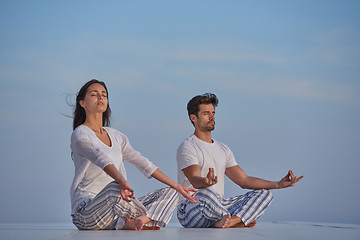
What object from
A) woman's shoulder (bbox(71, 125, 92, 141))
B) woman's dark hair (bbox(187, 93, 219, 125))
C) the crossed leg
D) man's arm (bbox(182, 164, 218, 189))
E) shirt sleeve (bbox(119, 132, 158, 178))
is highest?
woman's dark hair (bbox(187, 93, 219, 125))

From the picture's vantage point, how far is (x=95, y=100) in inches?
138

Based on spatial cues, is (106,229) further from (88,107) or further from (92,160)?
(88,107)

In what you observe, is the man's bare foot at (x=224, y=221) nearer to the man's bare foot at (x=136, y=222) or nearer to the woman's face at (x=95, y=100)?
the man's bare foot at (x=136, y=222)

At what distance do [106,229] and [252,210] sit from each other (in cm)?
102

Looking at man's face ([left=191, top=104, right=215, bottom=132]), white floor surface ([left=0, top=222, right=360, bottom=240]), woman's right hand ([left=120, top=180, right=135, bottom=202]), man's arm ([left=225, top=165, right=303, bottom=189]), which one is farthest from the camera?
man's face ([left=191, top=104, right=215, bottom=132])

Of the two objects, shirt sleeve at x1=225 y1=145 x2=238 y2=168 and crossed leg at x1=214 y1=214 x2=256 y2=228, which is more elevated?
shirt sleeve at x1=225 y1=145 x2=238 y2=168

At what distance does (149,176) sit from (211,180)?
41cm

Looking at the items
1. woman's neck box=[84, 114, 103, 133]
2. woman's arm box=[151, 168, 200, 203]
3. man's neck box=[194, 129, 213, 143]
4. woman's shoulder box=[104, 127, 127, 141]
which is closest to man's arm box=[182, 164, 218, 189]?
woman's arm box=[151, 168, 200, 203]

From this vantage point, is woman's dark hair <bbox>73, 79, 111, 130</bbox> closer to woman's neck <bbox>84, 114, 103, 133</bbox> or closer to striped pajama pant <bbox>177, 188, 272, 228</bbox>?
woman's neck <bbox>84, 114, 103, 133</bbox>

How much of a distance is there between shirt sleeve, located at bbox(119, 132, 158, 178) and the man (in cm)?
36

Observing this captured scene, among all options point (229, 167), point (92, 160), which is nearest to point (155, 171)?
point (92, 160)

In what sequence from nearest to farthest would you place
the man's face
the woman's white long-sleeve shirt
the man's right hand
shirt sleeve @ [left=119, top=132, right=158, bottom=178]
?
the woman's white long-sleeve shirt
the man's right hand
shirt sleeve @ [left=119, top=132, right=158, bottom=178]
the man's face

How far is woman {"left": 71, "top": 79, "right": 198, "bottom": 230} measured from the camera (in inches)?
124

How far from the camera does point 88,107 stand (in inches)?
139
